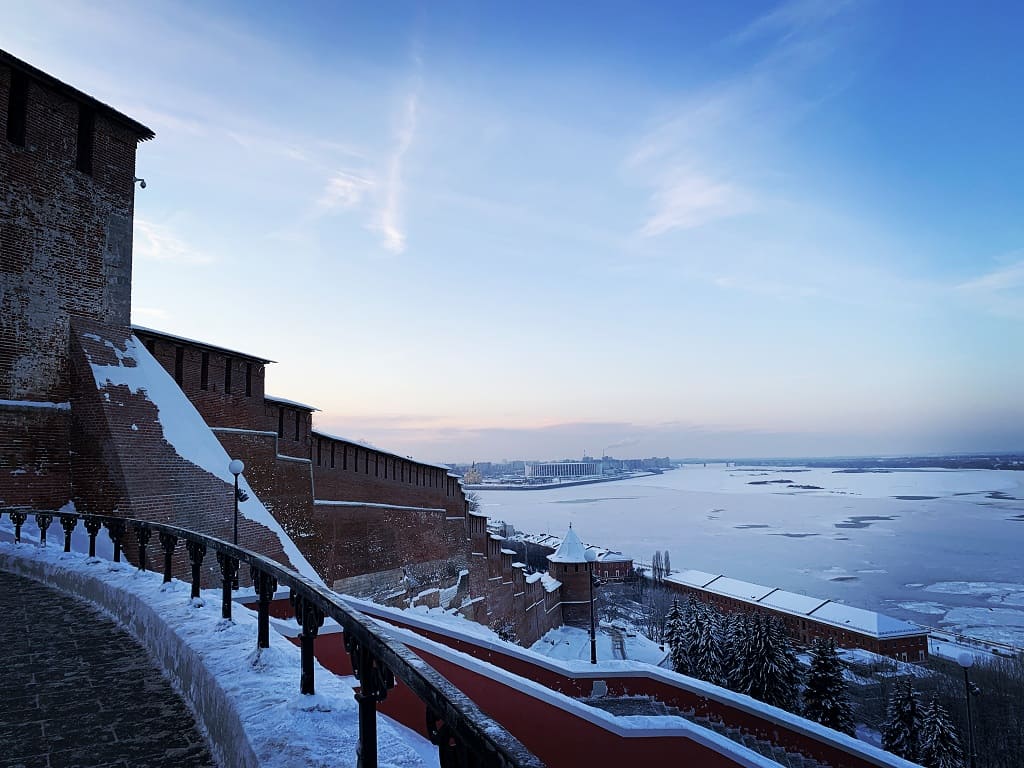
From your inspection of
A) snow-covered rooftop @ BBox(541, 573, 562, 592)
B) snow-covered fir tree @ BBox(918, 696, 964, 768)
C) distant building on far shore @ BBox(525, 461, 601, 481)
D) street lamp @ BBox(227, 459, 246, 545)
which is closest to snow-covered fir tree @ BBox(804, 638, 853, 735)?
snow-covered fir tree @ BBox(918, 696, 964, 768)

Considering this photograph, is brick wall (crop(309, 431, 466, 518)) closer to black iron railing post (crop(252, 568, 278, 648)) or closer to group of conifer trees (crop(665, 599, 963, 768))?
group of conifer trees (crop(665, 599, 963, 768))

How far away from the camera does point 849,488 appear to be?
133m

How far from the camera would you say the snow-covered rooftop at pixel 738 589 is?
114ft

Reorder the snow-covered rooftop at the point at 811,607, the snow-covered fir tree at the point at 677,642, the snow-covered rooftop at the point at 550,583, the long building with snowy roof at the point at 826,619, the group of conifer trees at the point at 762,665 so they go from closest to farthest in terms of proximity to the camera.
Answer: the group of conifer trees at the point at 762,665
the snow-covered fir tree at the point at 677,642
the long building with snowy roof at the point at 826,619
the snow-covered rooftop at the point at 811,607
the snow-covered rooftop at the point at 550,583

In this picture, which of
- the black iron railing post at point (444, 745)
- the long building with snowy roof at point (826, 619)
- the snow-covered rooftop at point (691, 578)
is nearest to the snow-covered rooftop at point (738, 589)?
the long building with snowy roof at point (826, 619)

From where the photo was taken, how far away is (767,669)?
19.2 meters

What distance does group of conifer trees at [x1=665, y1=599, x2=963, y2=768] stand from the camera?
15.9m

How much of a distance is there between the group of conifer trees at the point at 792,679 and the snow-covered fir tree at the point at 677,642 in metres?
0.04

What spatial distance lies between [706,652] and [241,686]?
78.3ft

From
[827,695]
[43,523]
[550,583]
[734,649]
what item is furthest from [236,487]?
[550,583]

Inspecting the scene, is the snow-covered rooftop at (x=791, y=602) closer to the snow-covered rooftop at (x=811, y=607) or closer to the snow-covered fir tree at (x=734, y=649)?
the snow-covered rooftop at (x=811, y=607)

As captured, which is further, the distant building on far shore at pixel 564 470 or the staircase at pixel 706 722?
the distant building on far shore at pixel 564 470

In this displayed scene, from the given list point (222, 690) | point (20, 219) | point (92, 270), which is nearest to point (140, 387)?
point (92, 270)

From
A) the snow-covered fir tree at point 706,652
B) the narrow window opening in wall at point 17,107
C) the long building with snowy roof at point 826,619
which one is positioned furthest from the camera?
the long building with snowy roof at point 826,619
